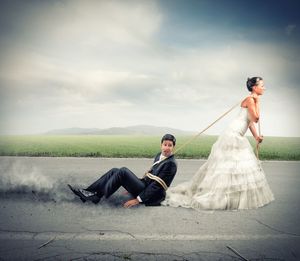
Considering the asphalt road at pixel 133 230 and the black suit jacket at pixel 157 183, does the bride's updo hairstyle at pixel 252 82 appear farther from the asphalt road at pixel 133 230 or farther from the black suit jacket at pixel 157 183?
the asphalt road at pixel 133 230

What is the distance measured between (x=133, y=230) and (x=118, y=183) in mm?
1247

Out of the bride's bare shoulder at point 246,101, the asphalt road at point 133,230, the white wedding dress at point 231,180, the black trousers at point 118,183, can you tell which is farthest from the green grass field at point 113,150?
the black trousers at point 118,183

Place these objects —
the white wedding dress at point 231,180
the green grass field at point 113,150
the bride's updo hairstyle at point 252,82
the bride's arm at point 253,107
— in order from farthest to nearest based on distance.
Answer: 1. the green grass field at point 113,150
2. the bride's updo hairstyle at point 252,82
3. the bride's arm at point 253,107
4. the white wedding dress at point 231,180

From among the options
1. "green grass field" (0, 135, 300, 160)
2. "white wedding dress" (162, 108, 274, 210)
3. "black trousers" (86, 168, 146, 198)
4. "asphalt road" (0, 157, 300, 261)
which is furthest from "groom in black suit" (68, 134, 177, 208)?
"green grass field" (0, 135, 300, 160)

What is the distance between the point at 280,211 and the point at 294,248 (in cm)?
173

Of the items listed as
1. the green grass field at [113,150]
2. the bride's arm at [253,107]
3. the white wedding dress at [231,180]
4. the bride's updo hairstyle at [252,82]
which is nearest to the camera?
the white wedding dress at [231,180]

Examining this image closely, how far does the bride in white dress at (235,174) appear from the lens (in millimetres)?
5520

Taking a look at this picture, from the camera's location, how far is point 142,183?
5668 millimetres

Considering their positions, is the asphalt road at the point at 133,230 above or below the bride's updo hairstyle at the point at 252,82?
below

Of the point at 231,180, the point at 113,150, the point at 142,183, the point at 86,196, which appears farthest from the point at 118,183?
the point at 113,150

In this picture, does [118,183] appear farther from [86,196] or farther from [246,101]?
[246,101]

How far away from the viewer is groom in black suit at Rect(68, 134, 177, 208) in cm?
554

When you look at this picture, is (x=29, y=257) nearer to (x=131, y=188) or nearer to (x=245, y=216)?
(x=131, y=188)

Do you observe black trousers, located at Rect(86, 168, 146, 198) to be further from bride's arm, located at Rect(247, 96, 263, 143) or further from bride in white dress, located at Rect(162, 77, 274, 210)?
bride's arm, located at Rect(247, 96, 263, 143)
